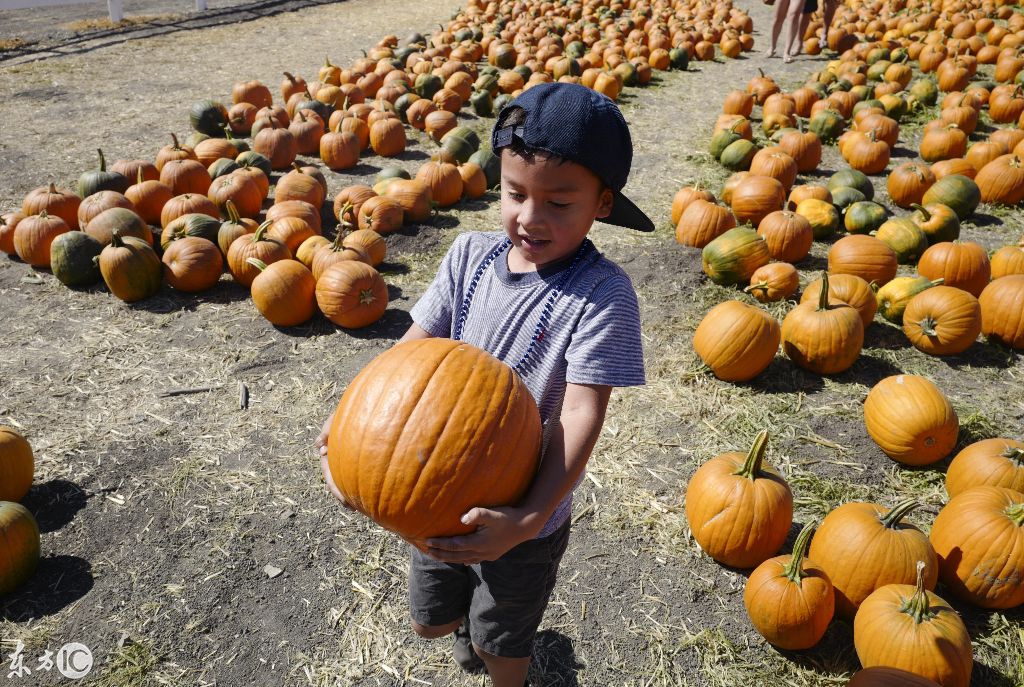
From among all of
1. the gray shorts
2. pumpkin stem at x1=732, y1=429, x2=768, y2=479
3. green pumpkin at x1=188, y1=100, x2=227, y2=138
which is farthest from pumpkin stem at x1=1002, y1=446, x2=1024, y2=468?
green pumpkin at x1=188, y1=100, x2=227, y2=138

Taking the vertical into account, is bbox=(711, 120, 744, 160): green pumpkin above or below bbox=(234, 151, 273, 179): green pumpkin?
below

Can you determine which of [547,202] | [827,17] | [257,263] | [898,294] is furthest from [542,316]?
[827,17]

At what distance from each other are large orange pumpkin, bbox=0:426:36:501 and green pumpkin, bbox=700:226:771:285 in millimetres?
5263

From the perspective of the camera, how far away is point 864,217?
6.93m

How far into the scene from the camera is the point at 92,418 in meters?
4.58

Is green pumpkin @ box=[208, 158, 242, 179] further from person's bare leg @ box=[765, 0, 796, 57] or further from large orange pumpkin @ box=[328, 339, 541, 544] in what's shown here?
person's bare leg @ box=[765, 0, 796, 57]

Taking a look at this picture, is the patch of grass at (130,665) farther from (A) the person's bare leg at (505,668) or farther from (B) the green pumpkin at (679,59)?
(B) the green pumpkin at (679,59)

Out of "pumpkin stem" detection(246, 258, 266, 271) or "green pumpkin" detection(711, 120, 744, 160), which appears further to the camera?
"green pumpkin" detection(711, 120, 744, 160)

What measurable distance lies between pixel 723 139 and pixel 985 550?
6867 millimetres

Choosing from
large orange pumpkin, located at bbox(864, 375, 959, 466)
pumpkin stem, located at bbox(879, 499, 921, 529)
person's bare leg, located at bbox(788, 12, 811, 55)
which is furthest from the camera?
person's bare leg, located at bbox(788, 12, 811, 55)

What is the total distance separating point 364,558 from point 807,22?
50.5ft

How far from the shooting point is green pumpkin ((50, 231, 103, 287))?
19.4 ft

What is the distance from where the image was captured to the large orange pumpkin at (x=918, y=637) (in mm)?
2801

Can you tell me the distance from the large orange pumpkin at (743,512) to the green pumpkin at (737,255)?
2800 mm
